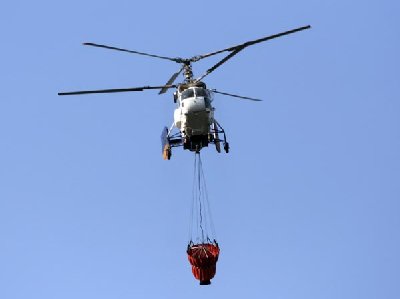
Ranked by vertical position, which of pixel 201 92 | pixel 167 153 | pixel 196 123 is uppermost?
pixel 201 92

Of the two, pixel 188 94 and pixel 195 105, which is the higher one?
pixel 188 94

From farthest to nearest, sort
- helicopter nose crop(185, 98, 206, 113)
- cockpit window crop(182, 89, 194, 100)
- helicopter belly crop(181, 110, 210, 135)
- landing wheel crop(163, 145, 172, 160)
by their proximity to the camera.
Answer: landing wheel crop(163, 145, 172, 160), cockpit window crop(182, 89, 194, 100), helicopter belly crop(181, 110, 210, 135), helicopter nose crop(185, 98, 206, 113)

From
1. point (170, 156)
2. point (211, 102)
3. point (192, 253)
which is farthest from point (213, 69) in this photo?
point (192, 253)

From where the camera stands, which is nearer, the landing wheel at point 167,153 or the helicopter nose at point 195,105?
the helicopter nose at point 195,105

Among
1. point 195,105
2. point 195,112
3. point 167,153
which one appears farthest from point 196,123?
point 167,153

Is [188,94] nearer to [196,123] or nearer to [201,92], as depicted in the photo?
[201,92]

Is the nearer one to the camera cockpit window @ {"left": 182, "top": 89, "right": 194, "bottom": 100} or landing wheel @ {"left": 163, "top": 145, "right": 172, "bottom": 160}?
cockpit window @ {"left": 182, "top": 89, "right": 194, "bottom": 100}

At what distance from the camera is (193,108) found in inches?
1609

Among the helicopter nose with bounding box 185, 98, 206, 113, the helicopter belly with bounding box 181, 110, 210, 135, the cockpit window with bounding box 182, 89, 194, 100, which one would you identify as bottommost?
the helicopter belly with bounding box 181, 110, 210, 135

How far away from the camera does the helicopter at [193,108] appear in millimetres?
40969

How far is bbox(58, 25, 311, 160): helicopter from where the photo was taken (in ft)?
134

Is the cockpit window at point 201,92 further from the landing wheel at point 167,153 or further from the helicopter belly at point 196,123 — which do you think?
the landing wheel at point 167,153

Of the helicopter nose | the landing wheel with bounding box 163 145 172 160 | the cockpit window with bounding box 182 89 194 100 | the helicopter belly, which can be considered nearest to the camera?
the helicopter nose

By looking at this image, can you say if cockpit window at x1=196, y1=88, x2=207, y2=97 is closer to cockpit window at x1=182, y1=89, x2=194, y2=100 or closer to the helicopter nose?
cockpit window at x1=182, y1=89, x2=194, y2=100
